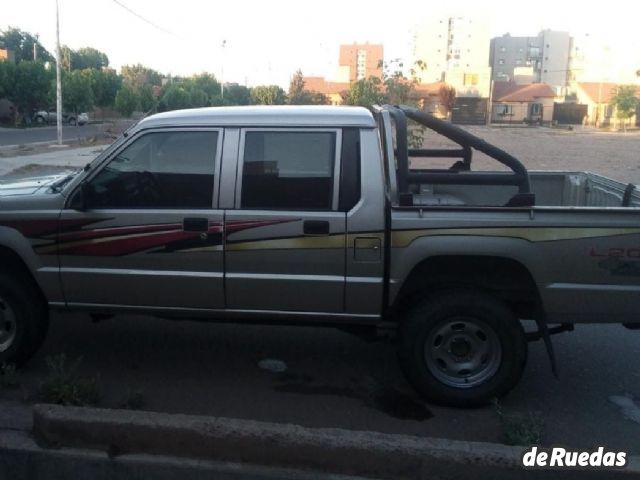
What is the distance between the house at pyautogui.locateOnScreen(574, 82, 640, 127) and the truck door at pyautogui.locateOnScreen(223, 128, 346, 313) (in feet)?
302

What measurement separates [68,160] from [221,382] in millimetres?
23817

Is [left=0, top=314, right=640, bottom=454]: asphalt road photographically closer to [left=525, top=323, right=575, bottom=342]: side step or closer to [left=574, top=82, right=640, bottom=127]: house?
[left=525, top=323, right=575, bottom=342]: side step

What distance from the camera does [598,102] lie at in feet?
311

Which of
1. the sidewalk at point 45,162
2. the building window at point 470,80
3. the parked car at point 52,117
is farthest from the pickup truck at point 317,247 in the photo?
the building window at point 470,80

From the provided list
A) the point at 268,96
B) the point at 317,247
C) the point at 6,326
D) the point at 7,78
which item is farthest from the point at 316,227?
the point at 7,78

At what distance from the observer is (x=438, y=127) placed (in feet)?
16.3

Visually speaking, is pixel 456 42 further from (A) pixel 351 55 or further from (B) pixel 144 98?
(B) pixel 144 98

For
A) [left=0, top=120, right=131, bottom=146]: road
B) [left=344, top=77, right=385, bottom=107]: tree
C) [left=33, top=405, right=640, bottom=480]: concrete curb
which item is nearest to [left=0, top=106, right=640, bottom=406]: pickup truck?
[left=33, top=405, right=640, bottom=480]: concrete curb

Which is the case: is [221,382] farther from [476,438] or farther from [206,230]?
[476,438]

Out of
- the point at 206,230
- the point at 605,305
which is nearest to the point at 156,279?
the point at 206,230

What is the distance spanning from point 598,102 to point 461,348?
99844mm

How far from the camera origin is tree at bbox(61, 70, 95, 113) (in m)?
51.0

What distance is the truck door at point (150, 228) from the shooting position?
4.39 meters

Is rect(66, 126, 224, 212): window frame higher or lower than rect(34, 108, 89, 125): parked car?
lower
